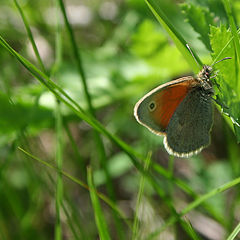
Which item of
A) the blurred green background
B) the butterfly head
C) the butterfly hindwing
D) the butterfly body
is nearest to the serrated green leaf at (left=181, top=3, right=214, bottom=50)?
the butterfly head

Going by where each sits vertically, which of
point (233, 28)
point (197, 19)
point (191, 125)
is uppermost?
point (197, 19)

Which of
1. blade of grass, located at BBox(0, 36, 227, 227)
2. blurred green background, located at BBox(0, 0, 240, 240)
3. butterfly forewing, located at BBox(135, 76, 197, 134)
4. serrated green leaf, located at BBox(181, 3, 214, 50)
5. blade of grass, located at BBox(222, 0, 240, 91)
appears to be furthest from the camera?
blurred green background, located at BBox(0, 0, 240, 240)

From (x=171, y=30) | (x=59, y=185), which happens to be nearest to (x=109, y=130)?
(x=59, y=185)

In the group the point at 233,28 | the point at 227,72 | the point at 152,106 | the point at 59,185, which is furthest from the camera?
the point at 152,106

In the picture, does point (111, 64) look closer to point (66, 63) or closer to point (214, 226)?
point (66, 63)

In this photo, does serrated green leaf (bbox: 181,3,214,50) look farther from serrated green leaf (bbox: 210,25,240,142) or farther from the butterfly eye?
the butterfly eye

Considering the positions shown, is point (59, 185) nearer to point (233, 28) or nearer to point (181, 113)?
point (181, 113)

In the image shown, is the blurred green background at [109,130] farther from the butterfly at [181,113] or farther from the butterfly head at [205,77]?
the butterfly head at [205,77]

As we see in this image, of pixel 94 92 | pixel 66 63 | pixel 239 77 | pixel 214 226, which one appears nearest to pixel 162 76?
pixel 94 92
